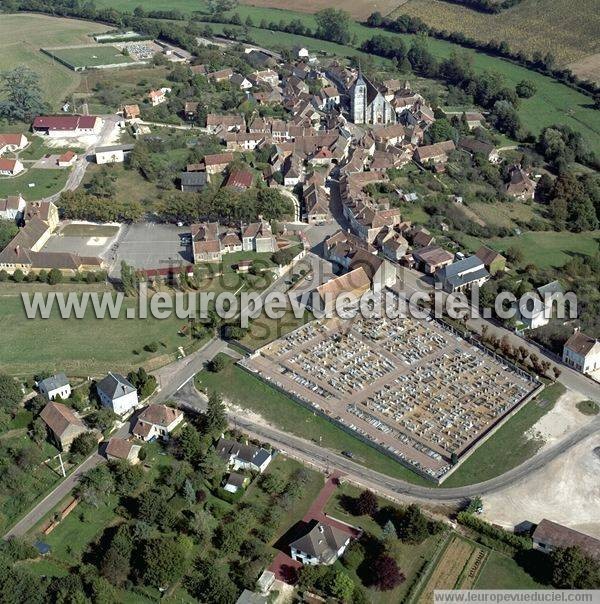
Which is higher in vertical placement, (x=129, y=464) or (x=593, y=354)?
(x=593, y=354)

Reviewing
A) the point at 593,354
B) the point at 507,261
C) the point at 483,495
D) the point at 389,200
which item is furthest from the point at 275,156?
the point at 483,495

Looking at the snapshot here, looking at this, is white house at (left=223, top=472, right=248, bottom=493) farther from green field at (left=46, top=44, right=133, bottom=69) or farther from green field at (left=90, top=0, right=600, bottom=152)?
green field at (left=46, top=44, right=133, bottom=69)

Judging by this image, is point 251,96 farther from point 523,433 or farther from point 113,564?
point 113,564

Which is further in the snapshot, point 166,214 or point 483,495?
point 166,214

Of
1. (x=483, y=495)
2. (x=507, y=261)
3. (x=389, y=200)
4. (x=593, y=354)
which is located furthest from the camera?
(x=389, y=200)

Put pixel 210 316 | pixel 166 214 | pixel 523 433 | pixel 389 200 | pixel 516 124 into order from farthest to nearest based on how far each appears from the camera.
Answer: pixel 516 124 → pixel 389 200 → pixel 166 214 → pixel 210 316 → pixel 523 433

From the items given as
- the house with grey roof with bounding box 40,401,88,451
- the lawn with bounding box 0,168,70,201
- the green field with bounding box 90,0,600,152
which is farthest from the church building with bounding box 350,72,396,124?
the house with grey roof with bounding box 40,401,88,451

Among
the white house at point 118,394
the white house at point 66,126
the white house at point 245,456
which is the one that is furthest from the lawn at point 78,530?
the white house at point 66,126
